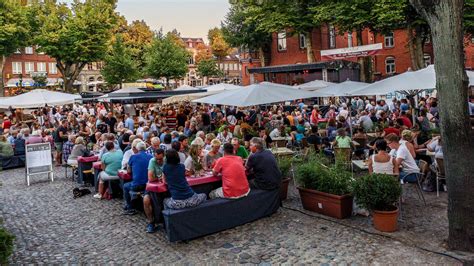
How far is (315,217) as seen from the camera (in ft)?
25.6

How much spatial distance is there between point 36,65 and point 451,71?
7249 centimetres

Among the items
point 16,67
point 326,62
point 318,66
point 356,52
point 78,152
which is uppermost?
point 16,67

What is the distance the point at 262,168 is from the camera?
784cm

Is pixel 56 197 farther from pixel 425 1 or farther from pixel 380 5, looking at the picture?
pixel 380 5

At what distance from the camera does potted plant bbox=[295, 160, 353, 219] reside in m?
7.49

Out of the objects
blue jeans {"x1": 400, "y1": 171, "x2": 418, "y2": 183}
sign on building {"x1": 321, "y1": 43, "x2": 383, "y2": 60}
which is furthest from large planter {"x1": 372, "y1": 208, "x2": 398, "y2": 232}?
sign on building {"x1": 321, "y1": 43, "x2": 383, "y2": 60}

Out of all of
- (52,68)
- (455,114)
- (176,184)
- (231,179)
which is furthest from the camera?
(52,68)

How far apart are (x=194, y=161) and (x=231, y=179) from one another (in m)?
2.00

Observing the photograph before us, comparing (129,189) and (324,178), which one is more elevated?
(324,178)

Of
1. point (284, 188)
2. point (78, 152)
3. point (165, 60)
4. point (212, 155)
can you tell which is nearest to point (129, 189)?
point (212, 155)

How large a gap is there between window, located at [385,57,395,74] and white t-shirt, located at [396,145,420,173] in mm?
36278

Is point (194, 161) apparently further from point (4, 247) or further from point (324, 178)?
point (4, 247)

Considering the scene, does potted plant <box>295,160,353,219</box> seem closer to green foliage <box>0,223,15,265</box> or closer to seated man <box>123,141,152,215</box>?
seated man <box>123,141,152,215</box>

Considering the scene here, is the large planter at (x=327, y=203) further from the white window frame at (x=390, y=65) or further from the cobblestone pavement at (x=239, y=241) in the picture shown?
the white window frame at (x=390, y=65)
